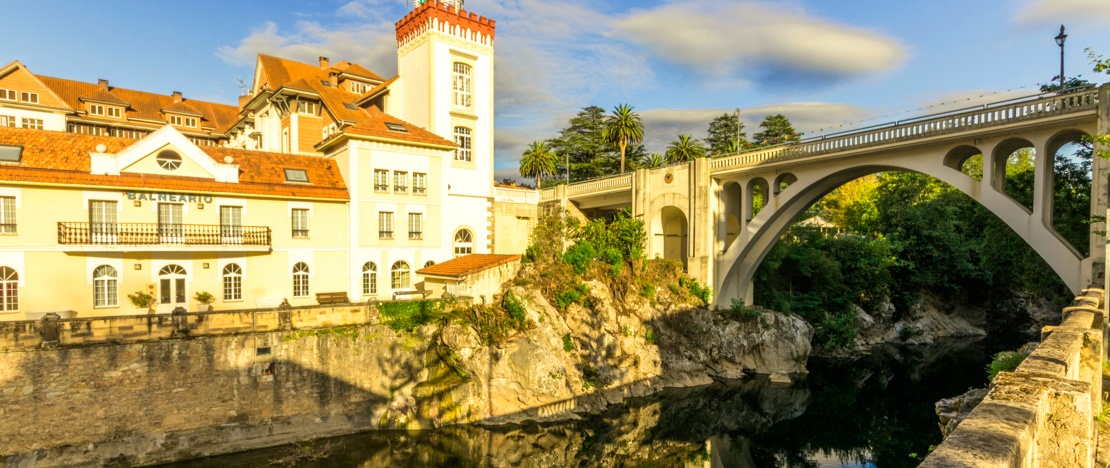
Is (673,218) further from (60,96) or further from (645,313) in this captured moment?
(60,96)

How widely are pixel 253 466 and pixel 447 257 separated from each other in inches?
535

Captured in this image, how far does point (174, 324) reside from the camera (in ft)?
62.1

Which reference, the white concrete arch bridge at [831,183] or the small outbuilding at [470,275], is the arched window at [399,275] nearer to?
the small outbuilding at [470,275]

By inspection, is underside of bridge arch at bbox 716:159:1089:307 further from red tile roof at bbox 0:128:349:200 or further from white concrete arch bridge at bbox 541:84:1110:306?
red tile roof at bbox 0:128:349:200

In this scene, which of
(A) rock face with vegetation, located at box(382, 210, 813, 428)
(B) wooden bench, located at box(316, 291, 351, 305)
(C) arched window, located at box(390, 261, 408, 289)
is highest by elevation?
(C) arched window, located at box(390, 261, 408, 289)

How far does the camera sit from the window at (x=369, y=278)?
1054 inches

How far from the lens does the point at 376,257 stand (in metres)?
27.0

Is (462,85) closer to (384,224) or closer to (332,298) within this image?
(384,224)

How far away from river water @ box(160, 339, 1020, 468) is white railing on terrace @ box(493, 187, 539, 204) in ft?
51.9

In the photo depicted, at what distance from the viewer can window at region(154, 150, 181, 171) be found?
23.1 metres

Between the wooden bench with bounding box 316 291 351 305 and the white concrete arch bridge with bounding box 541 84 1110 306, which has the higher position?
the white concrete arch bridge with bounding box 541 84 1110 306

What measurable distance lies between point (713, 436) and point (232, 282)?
825 inches

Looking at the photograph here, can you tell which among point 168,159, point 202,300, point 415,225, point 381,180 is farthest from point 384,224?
point 168,159

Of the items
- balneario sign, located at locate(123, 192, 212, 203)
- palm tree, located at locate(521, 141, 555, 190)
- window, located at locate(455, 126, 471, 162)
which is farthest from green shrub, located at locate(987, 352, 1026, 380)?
palm tree, located at locate(521, 141, 555, 190)
